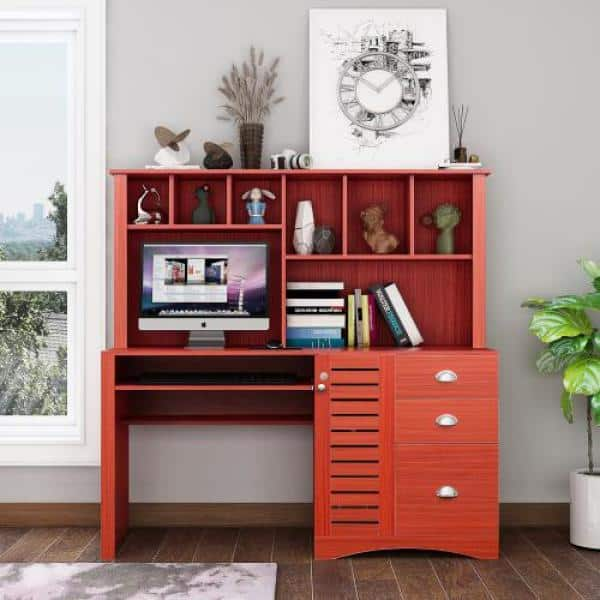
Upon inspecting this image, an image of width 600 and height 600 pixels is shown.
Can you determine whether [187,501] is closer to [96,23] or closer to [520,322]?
[520,322]

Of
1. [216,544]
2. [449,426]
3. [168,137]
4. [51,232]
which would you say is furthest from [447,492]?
[51,232]

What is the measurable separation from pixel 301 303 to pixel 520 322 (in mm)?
1100

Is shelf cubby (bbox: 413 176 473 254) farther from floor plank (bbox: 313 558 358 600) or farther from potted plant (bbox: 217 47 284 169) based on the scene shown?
floor plank (bbox: 313 558 358 600)

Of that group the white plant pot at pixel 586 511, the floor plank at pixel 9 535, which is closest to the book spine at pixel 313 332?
the white plant pot at pixel 586 511

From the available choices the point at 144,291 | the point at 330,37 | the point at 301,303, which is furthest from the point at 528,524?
the point at 330,37

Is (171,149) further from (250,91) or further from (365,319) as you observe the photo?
(365,319)

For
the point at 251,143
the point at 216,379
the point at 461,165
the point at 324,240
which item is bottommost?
the point at 216,379

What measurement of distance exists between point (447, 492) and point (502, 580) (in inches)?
16.2

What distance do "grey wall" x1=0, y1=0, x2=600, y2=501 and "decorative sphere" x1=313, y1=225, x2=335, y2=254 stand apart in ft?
1.61

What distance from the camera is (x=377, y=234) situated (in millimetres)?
3750

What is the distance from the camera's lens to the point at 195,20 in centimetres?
392

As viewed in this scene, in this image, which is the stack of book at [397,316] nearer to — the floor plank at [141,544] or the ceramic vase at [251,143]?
the ceramic vase at [251,143]

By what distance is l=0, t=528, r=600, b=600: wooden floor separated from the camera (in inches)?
120

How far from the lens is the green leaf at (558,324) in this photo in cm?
344
